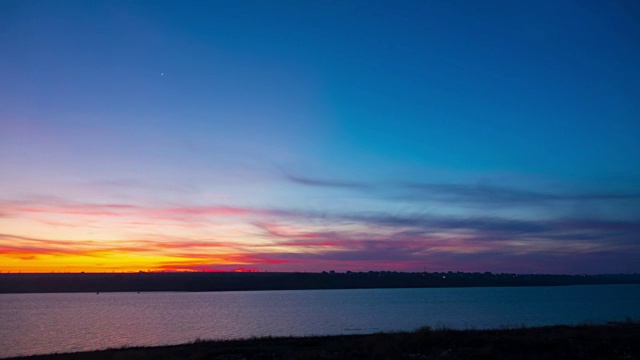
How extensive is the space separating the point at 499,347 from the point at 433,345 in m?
3.23

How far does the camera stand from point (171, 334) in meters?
61.3

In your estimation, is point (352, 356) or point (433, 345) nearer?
point (352, 356)

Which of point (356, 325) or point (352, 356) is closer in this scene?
point (352, 356)

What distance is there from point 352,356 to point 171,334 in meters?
41.7

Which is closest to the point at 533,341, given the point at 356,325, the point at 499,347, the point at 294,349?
the point at 499,347

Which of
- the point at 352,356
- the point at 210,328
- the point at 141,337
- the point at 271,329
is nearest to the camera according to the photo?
the point at 352,356

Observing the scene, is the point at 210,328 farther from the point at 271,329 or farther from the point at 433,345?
the point at 433,345

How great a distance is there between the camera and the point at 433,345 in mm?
27188

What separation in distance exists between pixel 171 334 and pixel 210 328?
8.99 meters

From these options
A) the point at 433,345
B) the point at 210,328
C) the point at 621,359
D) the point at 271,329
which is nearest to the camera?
the point at 621,359

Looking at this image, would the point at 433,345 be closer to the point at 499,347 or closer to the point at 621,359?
the point at 499,347

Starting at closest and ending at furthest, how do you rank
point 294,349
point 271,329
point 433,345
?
point 433,345 < point 294,349 < point 271,329

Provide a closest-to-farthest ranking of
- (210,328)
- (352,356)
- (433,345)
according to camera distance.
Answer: (352,356) → (433,345) → (210,328)

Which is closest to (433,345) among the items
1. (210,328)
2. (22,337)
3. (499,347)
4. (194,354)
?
(499,347)
